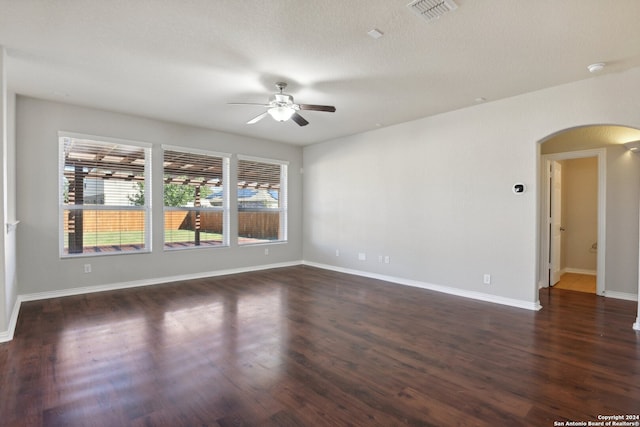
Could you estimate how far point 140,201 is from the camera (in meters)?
5.29

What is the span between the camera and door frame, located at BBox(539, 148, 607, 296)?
462cm

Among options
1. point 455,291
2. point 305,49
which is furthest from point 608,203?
point 305,49

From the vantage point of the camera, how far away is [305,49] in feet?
9.75

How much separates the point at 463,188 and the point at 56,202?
236 inches

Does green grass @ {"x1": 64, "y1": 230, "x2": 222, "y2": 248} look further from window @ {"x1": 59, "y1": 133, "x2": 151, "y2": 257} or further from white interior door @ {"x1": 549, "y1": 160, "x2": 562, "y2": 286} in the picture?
white interior door @ {"x1": 549, "y1": 160, "x2": 562, "y2": 286}

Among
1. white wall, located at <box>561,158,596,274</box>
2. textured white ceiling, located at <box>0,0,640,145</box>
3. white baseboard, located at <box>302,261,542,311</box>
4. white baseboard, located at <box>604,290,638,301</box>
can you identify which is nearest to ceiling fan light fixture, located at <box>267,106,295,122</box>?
textured white ceiling, located at <box>0,0,640,145</box>

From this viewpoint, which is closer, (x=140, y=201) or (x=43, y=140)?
(x=43, y=140)

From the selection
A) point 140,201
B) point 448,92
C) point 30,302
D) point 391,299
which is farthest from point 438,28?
point 30,302

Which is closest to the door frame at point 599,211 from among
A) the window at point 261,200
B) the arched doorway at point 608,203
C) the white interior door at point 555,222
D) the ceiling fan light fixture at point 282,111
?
the arched doorway at point 608,203

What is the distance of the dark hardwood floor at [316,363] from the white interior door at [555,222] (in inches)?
42.3

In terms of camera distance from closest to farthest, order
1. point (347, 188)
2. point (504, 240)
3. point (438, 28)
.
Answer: point (438, 28) < point (504, 240) < point (347, 188)

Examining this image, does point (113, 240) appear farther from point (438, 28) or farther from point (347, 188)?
point (438, 28)

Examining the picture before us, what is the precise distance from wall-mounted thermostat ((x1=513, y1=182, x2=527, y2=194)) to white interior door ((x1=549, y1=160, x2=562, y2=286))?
5.72 ft

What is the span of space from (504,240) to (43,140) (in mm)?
6594
